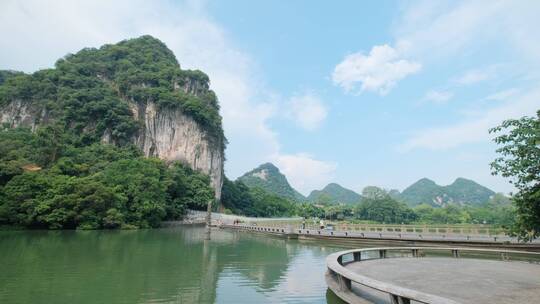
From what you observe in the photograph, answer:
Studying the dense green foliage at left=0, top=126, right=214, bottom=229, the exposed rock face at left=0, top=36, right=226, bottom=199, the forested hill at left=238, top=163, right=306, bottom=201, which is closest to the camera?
the dense green foliage at left=0, top=126, right=214, bottom=229

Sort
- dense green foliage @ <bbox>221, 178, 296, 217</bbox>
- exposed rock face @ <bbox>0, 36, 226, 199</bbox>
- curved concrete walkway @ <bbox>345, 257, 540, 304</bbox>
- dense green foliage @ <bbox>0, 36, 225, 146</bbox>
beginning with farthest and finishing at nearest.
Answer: dense green foliage @ <bbox>221, 178, 296, 217</bbox>, exposed rock face @ <bbox>0, 36, 226, 199</bbox>, dense green foliage @ <bbox>0, 36, 225, 146</bbox>, curved concrete walkway @ <bbox>345, 257, 540, 304</bbox>

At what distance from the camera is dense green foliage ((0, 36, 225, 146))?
6506 cm

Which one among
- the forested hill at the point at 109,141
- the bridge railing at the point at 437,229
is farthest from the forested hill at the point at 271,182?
the bridge railing at the point at 437,229

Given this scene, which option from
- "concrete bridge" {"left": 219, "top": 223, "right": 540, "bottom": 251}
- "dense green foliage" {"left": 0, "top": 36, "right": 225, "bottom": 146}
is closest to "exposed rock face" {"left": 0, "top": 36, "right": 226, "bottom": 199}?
"dense green foliage" {"left": 0, "top": 36, "right": 225, "bottom": 146}

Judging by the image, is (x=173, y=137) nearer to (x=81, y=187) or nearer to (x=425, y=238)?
(x=81, y=187)

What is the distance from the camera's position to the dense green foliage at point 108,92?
65062 mm

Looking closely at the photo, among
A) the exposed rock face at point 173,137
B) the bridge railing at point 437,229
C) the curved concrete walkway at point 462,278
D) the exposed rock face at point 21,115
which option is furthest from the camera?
the exposed rock face at point 173,137

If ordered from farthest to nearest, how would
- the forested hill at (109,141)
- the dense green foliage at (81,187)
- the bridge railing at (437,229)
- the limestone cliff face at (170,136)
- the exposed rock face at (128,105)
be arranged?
1. the limestone cliff face at (170,136)
2. the exposed rock face at (128,105)
3. the forested hill at (109,141)
4. the dense green foliage at (81,187)
5. the bridge railing at (437,229)

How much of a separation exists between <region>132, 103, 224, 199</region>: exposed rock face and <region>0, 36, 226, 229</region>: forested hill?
0.22 m

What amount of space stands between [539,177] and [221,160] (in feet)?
254

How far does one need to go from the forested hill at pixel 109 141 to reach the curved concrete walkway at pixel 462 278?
36684mm

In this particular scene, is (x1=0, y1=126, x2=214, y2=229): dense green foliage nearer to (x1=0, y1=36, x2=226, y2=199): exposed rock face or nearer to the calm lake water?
(x1=0, y1=36, x2=226, y2=199): exposed rock face

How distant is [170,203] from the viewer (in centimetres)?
5553

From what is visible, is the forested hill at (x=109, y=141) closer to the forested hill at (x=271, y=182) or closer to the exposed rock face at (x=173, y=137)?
the exposed rock face at (x=173, y=137)
